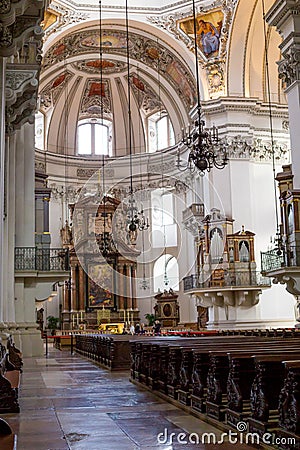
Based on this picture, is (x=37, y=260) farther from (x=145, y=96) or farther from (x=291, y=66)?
(x=145, y=96)

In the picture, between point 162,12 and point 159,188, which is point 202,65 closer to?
point 162,12

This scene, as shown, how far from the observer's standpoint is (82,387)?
7680 millimetres

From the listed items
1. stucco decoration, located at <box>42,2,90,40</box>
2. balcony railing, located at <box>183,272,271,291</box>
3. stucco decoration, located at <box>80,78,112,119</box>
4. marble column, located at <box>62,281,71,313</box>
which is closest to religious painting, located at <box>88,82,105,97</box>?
stucco decoration, located at <box>80,78,112,119</box>

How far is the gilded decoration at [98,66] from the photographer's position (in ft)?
90.4

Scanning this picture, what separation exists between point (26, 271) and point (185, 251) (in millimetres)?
12327

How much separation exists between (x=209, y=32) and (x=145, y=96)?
241 inches

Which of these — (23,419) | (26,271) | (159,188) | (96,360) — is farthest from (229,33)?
(23,419)

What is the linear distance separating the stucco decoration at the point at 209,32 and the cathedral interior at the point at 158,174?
6 centimetres

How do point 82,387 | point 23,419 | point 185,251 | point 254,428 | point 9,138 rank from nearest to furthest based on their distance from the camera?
point 254,428, point 23,419, point 82,387, point 9,138, point 185,251

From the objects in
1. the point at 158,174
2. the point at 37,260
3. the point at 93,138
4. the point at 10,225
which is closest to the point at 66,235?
the point at 158,174

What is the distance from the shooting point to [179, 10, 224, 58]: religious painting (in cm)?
2302

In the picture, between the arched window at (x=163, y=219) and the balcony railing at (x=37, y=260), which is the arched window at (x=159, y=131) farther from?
the balcony railing at (x=37, y=260)

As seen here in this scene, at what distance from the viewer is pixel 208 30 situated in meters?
23.3

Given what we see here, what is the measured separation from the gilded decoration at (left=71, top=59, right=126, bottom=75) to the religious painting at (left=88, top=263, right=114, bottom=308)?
9078mm
